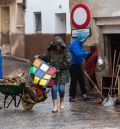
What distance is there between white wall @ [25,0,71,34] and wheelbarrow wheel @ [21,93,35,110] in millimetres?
11277

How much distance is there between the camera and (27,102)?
49.0 ft

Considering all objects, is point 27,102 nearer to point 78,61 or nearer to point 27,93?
point 27,93

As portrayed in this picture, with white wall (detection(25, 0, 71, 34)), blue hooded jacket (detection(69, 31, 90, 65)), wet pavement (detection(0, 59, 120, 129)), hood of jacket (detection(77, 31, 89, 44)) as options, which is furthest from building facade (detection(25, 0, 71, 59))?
wet pavement (detection(0, 59, 120, 129))

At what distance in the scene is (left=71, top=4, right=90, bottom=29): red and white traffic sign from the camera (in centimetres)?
1762

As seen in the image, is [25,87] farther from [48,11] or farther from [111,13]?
[48,11]

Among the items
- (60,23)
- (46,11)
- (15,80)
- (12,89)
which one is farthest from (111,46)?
(46,11)

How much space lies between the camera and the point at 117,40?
59.6ft

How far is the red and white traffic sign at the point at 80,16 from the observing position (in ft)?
57.8

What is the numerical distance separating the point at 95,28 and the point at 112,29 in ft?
1.76

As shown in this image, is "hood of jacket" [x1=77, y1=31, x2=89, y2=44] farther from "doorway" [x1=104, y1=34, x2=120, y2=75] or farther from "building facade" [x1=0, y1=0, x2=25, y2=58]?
"building facade" [x1=0, y1=0, x2=25, y2=58]

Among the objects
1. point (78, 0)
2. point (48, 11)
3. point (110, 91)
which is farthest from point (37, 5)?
point (110, 91)

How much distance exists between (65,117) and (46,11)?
1443cm

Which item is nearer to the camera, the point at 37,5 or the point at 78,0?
the point at 78,0

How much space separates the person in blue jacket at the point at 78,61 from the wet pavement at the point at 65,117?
0.44 m
